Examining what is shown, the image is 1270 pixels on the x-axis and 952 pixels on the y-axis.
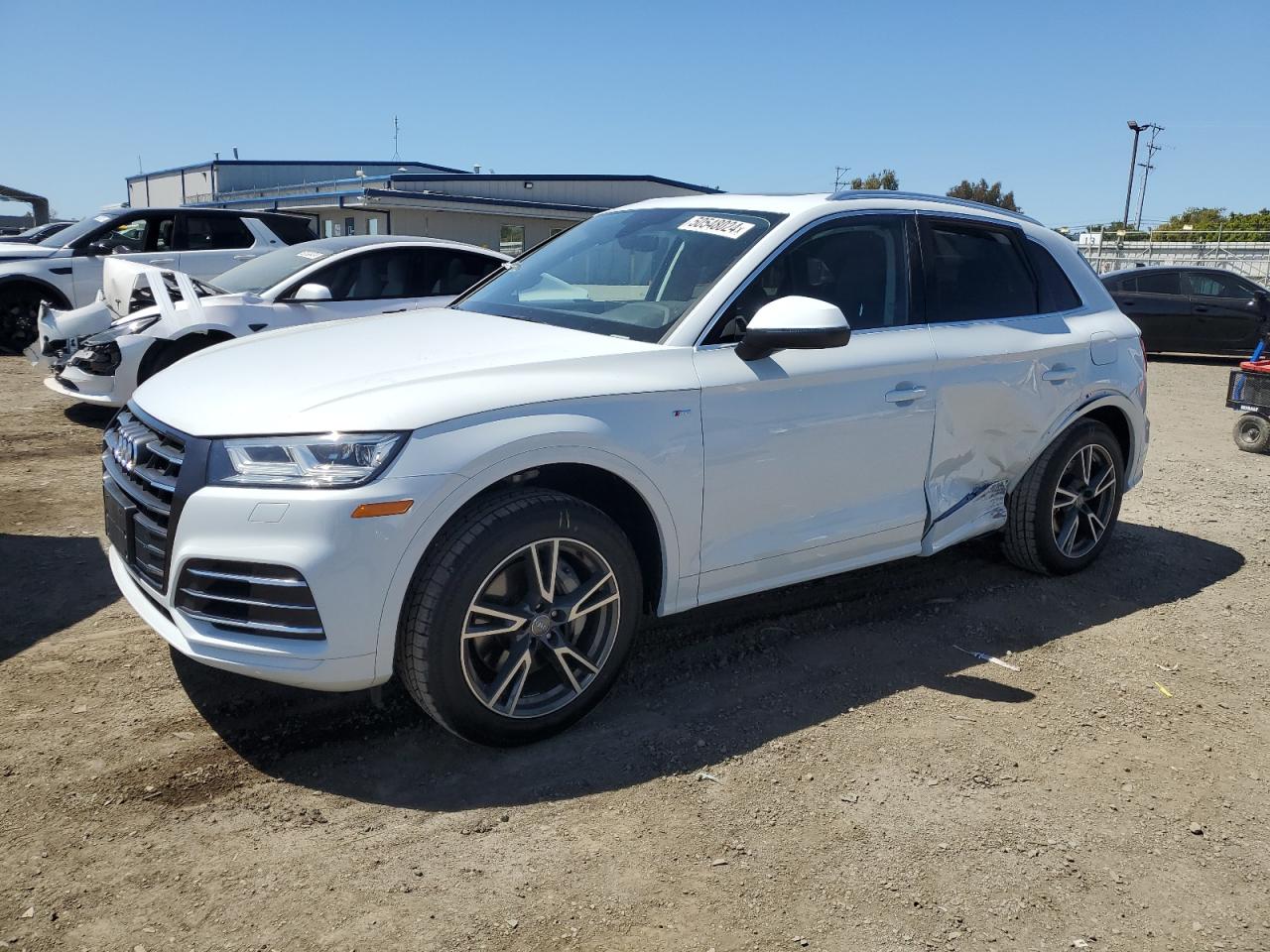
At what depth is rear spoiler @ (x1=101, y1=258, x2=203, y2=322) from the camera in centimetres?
734

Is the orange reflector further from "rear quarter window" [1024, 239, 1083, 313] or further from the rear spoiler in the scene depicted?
the rear spoiler

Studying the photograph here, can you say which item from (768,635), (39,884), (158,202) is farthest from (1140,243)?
(158,202)

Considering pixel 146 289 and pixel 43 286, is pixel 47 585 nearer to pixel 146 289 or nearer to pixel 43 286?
pixel 146 289

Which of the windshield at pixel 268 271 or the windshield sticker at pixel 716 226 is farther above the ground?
the windshield sticker at pixel 716 226

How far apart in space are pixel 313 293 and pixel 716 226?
4169 mm

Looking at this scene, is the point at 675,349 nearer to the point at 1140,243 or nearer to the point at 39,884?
the point at 39,884

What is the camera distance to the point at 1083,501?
5.15m

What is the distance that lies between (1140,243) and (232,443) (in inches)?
1612

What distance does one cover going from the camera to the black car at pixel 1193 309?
1559 centimetres

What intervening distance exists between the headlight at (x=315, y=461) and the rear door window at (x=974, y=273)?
2.59 meters

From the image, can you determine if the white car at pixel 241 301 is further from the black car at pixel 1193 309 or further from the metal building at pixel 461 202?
the metal building at pixel 461 202

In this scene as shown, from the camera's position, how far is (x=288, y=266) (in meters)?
8.10

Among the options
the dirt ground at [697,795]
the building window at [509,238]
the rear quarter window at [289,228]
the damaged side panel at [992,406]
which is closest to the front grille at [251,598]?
the dirt ground at [697,795]

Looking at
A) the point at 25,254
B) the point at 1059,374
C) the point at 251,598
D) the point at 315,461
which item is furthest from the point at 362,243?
the point at 25,254
